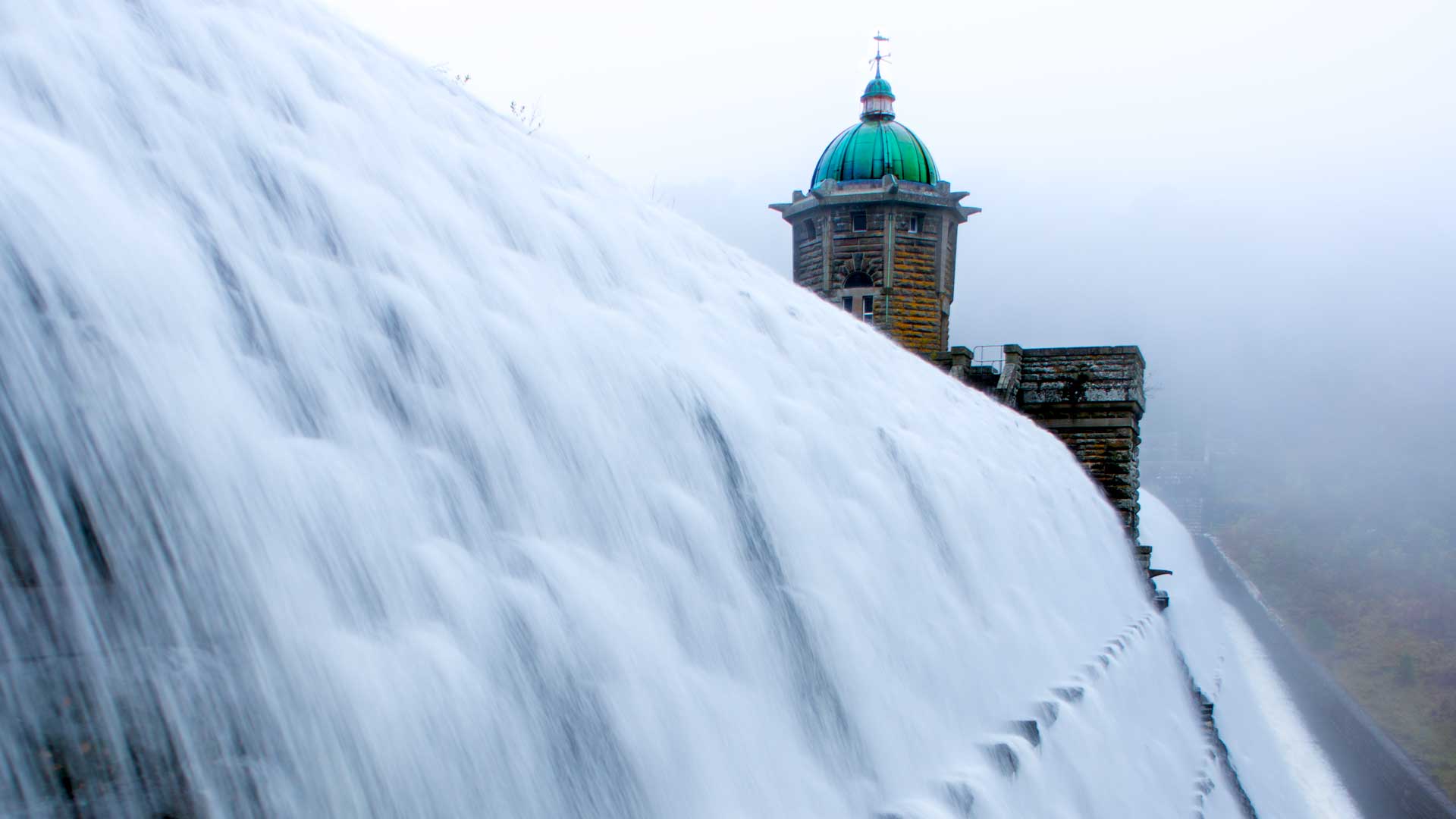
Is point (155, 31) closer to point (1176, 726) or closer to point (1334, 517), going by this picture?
point (1176, 726)

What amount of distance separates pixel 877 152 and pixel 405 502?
3353 centimetres

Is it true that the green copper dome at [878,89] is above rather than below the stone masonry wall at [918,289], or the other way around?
above

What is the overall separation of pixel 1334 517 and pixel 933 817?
61740 millimetres

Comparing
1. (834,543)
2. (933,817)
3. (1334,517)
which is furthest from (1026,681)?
(1334,517)

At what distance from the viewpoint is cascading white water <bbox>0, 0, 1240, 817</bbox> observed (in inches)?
55.3

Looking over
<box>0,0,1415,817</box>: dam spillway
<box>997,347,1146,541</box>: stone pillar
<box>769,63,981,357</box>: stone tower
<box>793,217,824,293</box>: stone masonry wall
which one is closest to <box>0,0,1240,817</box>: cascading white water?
<box>0,0,1415,817</box>: dam spillway

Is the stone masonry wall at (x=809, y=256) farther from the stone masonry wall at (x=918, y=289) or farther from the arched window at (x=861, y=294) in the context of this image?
the stone masonry wall at (x=918, y=289)

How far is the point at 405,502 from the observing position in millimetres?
1963

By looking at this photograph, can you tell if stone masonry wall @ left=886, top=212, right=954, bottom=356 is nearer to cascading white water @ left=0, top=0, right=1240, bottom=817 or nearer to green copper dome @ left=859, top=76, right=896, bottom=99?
green copper dome @ left=859, top=76, right=896, bottom=99

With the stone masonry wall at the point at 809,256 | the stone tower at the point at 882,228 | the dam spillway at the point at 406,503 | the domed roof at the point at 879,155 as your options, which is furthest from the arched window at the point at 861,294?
the dam spillway at the point at 406,503

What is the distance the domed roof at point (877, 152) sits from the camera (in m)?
33.7

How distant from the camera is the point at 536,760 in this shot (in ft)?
6.06

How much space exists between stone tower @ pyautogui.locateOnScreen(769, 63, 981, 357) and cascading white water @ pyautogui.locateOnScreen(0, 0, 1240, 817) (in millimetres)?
29666

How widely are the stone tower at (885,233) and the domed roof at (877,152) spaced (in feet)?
0.12
